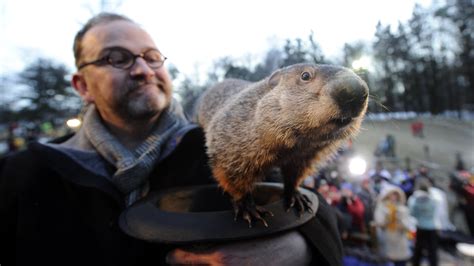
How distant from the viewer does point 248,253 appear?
115 centimetres

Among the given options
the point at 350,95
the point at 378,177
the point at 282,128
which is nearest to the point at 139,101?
the point at 282,128

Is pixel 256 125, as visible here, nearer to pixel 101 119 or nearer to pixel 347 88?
pixel 347 88

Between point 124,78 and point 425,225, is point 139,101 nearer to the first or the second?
point 124,78

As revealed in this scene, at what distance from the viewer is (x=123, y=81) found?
189 centimetres

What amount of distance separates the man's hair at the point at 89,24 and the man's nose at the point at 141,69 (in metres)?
0.37

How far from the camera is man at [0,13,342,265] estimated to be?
60.8 inches

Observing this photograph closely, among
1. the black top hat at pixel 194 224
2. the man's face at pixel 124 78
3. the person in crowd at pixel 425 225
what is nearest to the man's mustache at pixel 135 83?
the man's face at pixel 124 78

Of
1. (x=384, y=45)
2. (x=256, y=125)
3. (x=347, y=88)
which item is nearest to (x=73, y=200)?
(x=256, y=125)

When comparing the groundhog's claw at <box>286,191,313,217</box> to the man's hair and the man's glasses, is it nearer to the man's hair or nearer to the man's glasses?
the man's glasses

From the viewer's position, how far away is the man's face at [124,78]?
6.24 ft

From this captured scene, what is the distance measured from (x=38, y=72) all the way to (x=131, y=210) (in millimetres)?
7056

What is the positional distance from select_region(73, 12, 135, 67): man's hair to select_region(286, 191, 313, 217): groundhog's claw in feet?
5.17

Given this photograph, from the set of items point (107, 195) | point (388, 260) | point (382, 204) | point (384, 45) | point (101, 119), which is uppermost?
point (384, 45)

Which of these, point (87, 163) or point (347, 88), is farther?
point (87, 163)
